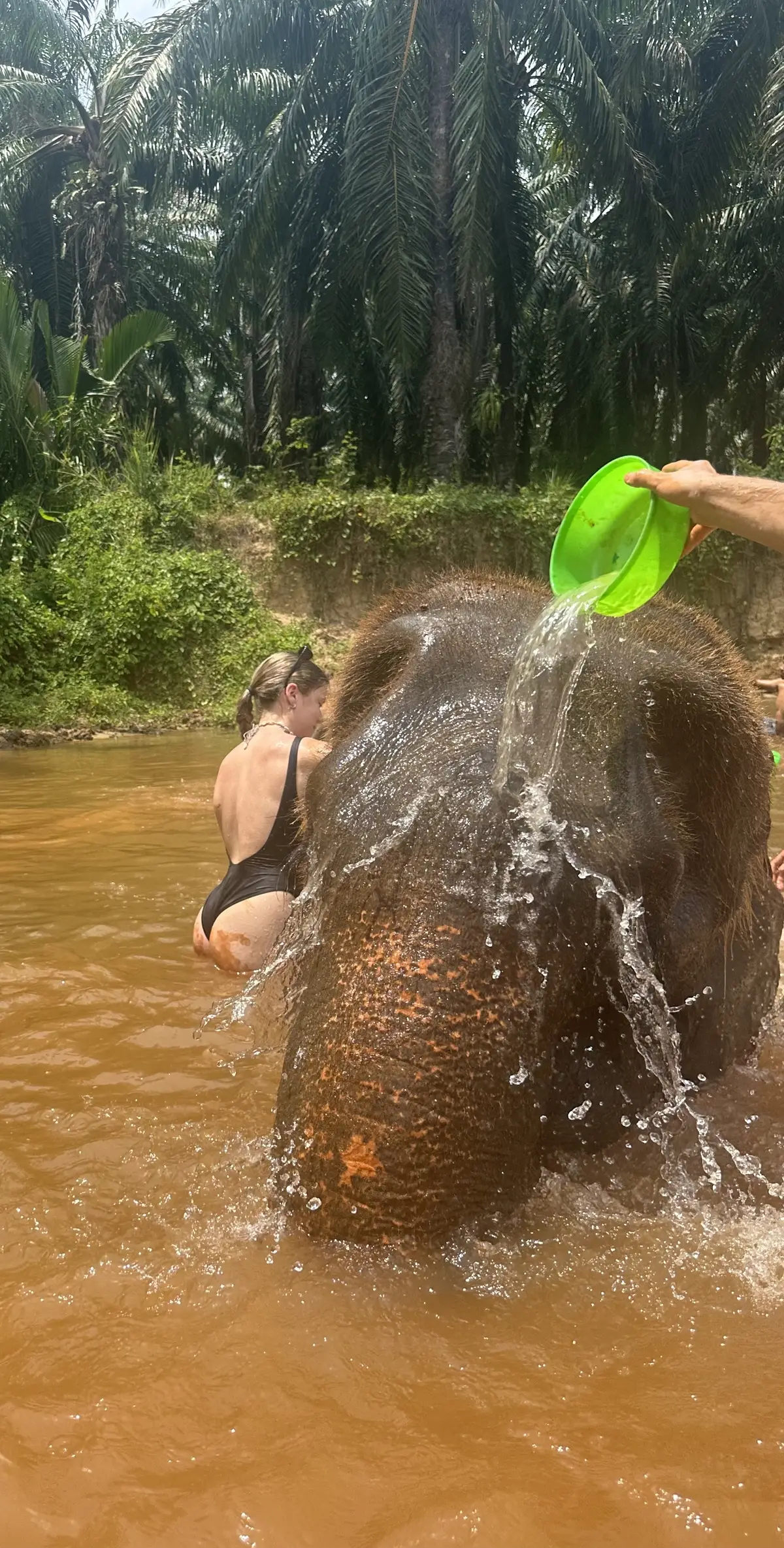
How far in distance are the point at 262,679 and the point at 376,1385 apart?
12.2 ft

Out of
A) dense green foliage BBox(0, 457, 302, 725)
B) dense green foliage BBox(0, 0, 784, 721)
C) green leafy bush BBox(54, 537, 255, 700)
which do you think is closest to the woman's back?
dense green foliage BBox(0, 457, 302, 725)

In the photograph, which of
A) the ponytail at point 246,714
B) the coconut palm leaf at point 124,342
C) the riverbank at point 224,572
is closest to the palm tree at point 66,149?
the coconut palm leaf at point 124,342

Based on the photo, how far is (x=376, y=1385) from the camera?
5.60 ft

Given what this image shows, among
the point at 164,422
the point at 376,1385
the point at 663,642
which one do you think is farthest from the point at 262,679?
the point at 164,422

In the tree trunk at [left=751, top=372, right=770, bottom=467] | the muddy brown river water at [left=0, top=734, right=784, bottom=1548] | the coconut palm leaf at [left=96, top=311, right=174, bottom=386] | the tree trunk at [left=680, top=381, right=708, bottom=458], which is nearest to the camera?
the muddy brown river water at [left=0, top=734, right=784, bottom=1548]

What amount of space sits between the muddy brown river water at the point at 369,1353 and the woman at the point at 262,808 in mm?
1509

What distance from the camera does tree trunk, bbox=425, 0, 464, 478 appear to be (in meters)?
18.4

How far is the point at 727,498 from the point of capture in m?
2.25

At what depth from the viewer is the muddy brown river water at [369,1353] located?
1.46 metres

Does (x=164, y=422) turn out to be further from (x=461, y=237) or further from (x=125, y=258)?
(x=461, y=237)

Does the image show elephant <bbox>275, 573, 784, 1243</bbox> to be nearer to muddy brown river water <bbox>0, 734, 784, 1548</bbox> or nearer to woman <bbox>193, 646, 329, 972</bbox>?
muddy brown river water <bbox>0, 734, 784, 1548</bbox>

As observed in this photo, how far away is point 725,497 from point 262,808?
2.87m

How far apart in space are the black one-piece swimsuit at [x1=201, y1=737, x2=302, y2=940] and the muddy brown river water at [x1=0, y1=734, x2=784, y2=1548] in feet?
5.50

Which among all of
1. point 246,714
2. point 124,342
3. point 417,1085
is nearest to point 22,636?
point 124,342
